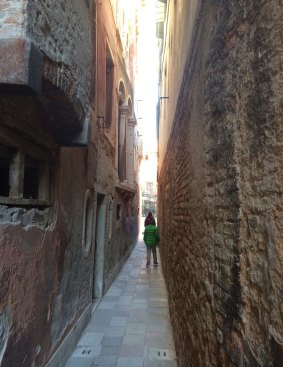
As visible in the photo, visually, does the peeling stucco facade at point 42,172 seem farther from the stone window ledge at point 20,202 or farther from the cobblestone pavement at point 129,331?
the cobblestone pavement at point 129,331

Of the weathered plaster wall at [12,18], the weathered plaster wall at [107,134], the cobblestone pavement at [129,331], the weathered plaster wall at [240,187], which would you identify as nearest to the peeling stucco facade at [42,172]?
the weathered plaster wall at [12,18]

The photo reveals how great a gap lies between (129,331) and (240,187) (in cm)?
427

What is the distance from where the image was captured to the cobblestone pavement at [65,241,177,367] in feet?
14.1

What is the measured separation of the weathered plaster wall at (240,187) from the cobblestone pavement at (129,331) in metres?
1.89

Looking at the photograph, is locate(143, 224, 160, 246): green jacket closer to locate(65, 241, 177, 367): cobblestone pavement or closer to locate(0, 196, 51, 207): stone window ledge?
locate(65, 241, 177, 367): cobblestone pavement

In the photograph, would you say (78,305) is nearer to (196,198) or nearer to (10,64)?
(196,198)

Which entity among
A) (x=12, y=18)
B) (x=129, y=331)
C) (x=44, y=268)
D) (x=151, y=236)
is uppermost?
(x=12, y=18)

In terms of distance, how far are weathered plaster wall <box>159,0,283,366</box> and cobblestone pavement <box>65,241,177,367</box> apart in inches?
74.5

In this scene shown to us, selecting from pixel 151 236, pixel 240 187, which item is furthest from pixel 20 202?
pixel 151 236

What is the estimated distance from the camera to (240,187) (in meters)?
1.77

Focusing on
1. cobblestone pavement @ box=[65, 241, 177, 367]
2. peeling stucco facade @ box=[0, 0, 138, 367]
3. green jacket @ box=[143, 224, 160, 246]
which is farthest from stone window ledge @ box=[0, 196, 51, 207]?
green jacket @ box=[143, 224, 160, 246]

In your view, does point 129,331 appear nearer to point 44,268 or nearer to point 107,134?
point 44,268

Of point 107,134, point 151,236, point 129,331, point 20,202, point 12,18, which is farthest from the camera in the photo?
point 151,236

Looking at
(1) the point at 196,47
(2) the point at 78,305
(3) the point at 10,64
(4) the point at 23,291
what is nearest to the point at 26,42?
(3) the point at 10,64
